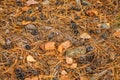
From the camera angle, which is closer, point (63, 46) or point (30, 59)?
point (30, 59)

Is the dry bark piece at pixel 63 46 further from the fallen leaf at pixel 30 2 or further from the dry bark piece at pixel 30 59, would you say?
the fallen leaf at pixel 30 2

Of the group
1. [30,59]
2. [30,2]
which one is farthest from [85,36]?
[30,2]

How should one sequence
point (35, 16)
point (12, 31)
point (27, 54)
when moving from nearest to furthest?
point (27, 54) → point (12, 31) → point (35, 16)

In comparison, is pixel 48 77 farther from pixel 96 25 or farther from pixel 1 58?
pixel 96 25

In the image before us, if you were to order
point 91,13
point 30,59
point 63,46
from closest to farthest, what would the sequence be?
point 30,59 < point 63,46 < point 91,13

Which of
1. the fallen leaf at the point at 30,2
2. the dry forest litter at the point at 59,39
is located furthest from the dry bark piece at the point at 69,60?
the fallen leaf at the point at 30,2

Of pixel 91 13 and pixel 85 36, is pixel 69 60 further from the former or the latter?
pixel 91 13

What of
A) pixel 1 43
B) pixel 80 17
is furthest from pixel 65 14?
pixel 1 43

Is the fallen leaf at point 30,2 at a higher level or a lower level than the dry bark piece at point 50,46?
higher
